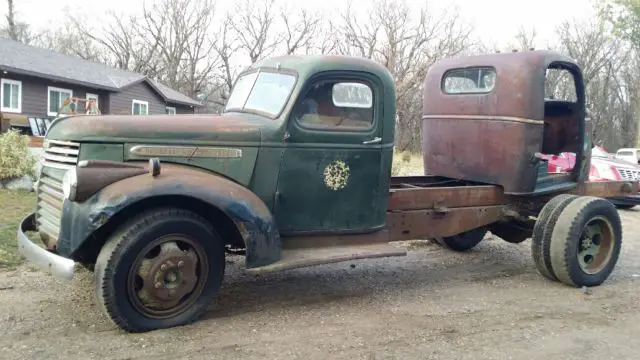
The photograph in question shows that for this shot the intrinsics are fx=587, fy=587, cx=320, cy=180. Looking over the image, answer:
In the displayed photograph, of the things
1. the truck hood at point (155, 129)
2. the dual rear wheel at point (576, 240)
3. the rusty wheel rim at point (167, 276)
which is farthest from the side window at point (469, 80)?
the rusty wheel rim at point (167, 276)

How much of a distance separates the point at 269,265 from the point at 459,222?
218cm

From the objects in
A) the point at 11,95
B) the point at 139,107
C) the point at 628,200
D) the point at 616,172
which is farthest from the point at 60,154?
the point at 139,107

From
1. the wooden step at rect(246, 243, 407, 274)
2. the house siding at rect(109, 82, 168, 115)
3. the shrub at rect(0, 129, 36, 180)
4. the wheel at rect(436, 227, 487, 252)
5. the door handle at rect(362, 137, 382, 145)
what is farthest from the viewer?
the house siding at rect(109, 82, 168, 115)

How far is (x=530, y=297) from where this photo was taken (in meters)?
5.30

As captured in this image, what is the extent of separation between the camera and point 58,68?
2230 cm

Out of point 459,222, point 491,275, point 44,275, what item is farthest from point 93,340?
point 491,275

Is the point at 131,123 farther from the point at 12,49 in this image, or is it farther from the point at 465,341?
the point at 12,49

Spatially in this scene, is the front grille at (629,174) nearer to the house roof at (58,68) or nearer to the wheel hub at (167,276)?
the wheel hub at (167,276)

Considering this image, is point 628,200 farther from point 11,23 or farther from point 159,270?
point 11,23

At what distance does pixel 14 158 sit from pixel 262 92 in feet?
23.5

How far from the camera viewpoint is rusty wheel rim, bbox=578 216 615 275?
5.79 m

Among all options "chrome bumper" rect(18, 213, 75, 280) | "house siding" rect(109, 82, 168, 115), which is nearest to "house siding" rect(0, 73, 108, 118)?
"house siding" rect(109, 82, 168, 115)

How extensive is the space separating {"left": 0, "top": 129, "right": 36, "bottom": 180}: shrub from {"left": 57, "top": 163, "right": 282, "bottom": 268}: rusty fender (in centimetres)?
708

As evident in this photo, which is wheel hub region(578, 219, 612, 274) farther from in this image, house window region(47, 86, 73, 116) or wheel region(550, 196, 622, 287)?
house window region(47, 86, 73, 116)
